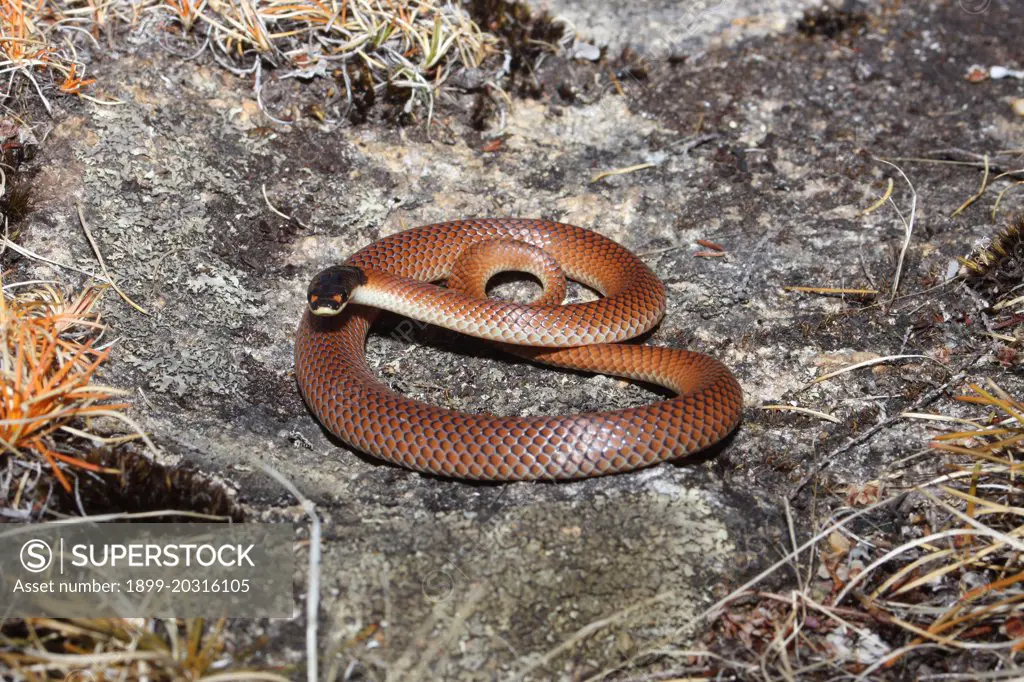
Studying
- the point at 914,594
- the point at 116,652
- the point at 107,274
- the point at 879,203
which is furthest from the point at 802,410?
the point at 107,274

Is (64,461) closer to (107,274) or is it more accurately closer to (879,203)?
(107,274)

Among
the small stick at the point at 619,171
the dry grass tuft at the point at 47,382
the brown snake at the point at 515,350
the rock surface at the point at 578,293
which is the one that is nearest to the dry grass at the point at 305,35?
the rock surface at the point at 578,293

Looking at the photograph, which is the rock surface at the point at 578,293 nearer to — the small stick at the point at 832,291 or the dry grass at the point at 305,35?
the small stick at the point at 832,291

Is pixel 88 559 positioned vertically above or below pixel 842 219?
below

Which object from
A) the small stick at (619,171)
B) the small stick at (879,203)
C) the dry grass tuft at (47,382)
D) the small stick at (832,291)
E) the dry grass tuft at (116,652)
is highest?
the small stick at (879,203)

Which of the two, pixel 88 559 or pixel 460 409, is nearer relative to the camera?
pixel 88 559

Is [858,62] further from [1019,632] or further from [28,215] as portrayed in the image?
[28,215]

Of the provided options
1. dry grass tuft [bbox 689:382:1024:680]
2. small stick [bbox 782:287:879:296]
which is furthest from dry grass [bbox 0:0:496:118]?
dry grass tuft [bbox 689:382:1024:680]

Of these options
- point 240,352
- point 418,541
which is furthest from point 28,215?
point 418,541
